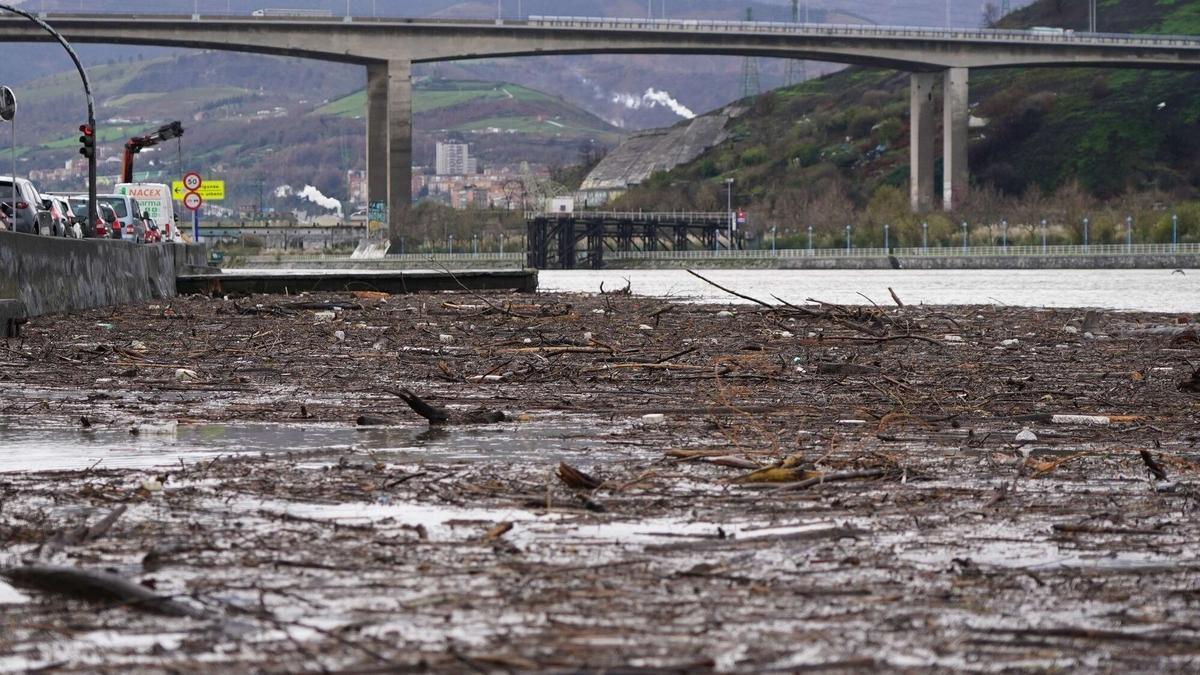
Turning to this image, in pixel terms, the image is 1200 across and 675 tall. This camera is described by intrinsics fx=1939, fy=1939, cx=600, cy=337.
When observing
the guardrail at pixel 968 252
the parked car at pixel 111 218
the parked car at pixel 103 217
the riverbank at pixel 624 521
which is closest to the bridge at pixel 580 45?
the guardrail at pixel 968 252

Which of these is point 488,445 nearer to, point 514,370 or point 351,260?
point 514,370

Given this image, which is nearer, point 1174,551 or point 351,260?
point 1174,551

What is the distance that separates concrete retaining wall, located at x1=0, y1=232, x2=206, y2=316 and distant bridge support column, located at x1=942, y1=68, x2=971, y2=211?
116m

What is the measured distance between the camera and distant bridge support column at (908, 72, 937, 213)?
470ft

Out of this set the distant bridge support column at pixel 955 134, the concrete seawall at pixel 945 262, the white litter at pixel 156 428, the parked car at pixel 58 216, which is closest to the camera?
the white litter at pixel 156 428

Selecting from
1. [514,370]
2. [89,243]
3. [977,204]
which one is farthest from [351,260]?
[514,370]

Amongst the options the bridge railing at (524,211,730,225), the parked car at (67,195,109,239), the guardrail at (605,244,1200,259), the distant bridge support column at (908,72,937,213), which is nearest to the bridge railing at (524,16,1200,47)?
the distant bridge support column at (908,72,937,213)

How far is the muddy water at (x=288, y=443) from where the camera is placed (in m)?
7.51

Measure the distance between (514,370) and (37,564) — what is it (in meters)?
8.37

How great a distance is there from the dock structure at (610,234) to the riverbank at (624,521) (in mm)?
162840

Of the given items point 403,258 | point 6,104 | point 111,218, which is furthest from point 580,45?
point 6,104

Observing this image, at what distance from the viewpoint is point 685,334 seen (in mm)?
18312

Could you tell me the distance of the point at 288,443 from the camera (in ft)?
26.7

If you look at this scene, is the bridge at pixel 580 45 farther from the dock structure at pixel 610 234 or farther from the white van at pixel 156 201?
the white van at pixel 156 201
